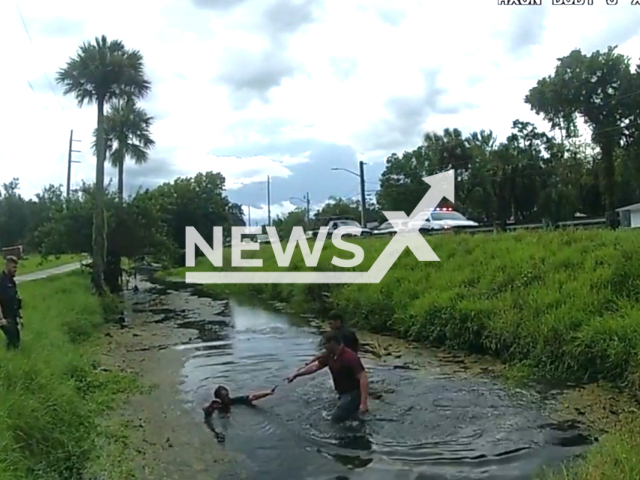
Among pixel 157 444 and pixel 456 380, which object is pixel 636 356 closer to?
pixel 456 380

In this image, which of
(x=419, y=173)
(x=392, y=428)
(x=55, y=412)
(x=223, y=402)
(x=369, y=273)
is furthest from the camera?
(x=419, y=173)

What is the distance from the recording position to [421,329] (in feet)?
51.0

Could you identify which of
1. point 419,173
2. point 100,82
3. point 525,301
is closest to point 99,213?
point 100,82

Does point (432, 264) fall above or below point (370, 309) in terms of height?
above

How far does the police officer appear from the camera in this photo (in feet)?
31.8

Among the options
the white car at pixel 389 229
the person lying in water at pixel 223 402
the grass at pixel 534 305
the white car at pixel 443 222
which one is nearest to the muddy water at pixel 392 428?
the person lying in water at pixel 223 402

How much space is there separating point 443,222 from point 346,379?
20.9m

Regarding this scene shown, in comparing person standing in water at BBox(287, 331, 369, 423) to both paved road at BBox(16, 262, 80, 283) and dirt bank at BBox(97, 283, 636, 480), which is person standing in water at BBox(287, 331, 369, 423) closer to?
dirt bank at BBox(97, 283, 636, 480)

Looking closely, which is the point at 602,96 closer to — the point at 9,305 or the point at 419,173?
the point at 419,173

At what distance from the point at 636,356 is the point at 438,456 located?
4.09 metres

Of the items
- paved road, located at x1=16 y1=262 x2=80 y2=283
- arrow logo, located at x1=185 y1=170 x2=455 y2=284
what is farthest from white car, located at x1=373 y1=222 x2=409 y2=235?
paved road, located at x1=16 y1=262 x2=80 y2=283

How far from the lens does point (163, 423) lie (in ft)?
30.3

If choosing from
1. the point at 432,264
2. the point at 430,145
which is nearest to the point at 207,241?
the point at 430,145

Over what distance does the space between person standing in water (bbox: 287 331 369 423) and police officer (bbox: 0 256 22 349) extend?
461 cm
